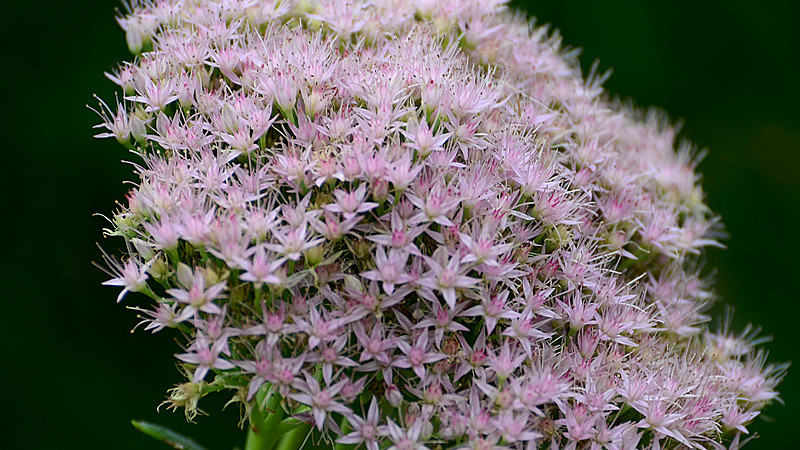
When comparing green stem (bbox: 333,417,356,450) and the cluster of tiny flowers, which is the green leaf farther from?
green stem (bbox: 333,417,356,450)

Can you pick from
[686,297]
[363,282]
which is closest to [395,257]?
[363,282]

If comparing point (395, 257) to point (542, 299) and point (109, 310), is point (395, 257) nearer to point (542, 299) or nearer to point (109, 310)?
point (542, 299)

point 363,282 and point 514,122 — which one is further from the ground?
point 514,122

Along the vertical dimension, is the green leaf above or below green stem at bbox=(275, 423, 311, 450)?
below

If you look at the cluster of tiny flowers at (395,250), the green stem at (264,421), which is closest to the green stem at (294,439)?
the green stem at (264,421)

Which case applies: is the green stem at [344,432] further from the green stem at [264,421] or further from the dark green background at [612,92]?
the dark green background at [612,92]

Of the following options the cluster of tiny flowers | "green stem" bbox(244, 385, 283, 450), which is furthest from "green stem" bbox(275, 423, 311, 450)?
the cluster of tiny flowers

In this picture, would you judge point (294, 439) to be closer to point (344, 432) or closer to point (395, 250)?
point (344, 432)
